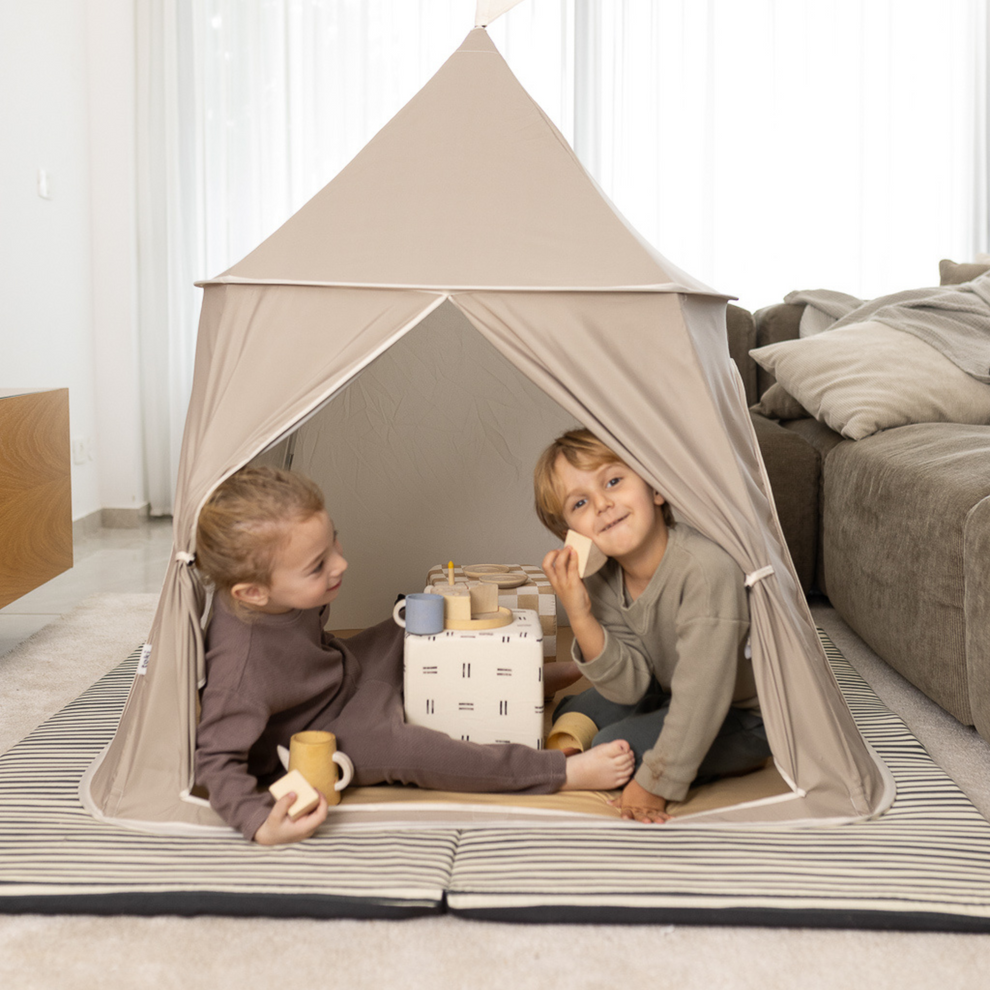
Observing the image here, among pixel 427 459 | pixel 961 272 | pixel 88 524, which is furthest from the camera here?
pixel 88 524

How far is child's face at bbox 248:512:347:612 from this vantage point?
146 cm

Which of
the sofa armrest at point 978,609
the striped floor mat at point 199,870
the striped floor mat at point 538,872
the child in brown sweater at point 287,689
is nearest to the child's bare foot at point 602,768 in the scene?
the child in brown sweater at point 287,689

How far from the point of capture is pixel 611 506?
60.2 inches

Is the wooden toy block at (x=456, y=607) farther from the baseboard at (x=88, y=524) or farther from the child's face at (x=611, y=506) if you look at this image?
the baseboard at (x=88, y=524)

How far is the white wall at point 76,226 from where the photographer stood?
3203mm

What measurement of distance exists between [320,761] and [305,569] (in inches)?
11.1

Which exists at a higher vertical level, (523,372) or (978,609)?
(523,372)

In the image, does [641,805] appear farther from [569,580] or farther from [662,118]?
[662,118]

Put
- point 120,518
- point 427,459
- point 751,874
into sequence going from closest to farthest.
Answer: point 751,874 → point 427,459 → point 120,518

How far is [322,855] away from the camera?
1294 millimetres

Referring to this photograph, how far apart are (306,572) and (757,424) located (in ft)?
5.87

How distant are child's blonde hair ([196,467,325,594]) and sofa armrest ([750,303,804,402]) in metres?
2.15

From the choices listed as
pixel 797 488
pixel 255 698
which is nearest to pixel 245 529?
pixel 255 698

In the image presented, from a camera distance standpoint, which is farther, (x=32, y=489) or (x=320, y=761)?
(x=32, y=489)
